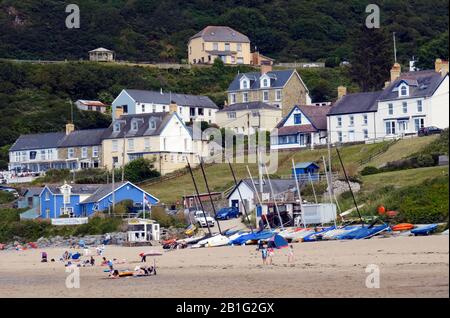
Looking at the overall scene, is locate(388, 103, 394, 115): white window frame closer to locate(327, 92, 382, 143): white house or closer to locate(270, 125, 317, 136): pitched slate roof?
locate(327, 92, 382, 143): white house

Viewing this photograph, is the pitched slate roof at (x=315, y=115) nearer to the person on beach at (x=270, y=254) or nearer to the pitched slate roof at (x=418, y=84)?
the pitched slate roof at (x=418, y=84)

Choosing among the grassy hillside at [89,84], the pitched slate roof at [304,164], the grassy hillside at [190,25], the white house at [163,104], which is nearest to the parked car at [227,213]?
the pitched slate roof at [304,164]

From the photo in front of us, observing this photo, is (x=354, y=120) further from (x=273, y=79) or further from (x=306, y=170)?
(x=273, y=79)

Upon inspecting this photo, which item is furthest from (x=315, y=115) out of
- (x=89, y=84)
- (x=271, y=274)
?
(x=271, y=274)

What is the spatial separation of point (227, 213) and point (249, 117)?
74.3 feet

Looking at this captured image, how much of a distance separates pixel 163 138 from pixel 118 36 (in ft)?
162

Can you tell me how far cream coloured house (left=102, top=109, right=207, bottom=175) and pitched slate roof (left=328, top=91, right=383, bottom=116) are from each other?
9.17m

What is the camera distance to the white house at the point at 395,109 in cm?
6788

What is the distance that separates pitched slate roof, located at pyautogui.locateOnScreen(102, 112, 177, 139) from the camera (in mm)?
74812

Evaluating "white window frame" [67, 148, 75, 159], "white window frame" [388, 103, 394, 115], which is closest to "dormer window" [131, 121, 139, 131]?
"white window frame" [67, 148, 75, 159]

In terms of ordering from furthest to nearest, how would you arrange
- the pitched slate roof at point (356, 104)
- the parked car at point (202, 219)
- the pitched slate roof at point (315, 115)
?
1. the pitched slate roof at point (315, 115)
2. the pitched slate roof at point (356, 104)
3. the parked car at point (202, 219)

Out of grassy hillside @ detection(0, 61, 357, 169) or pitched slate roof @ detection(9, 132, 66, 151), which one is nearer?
pitched slate roof @ detection(9, 132, 66, 151)
